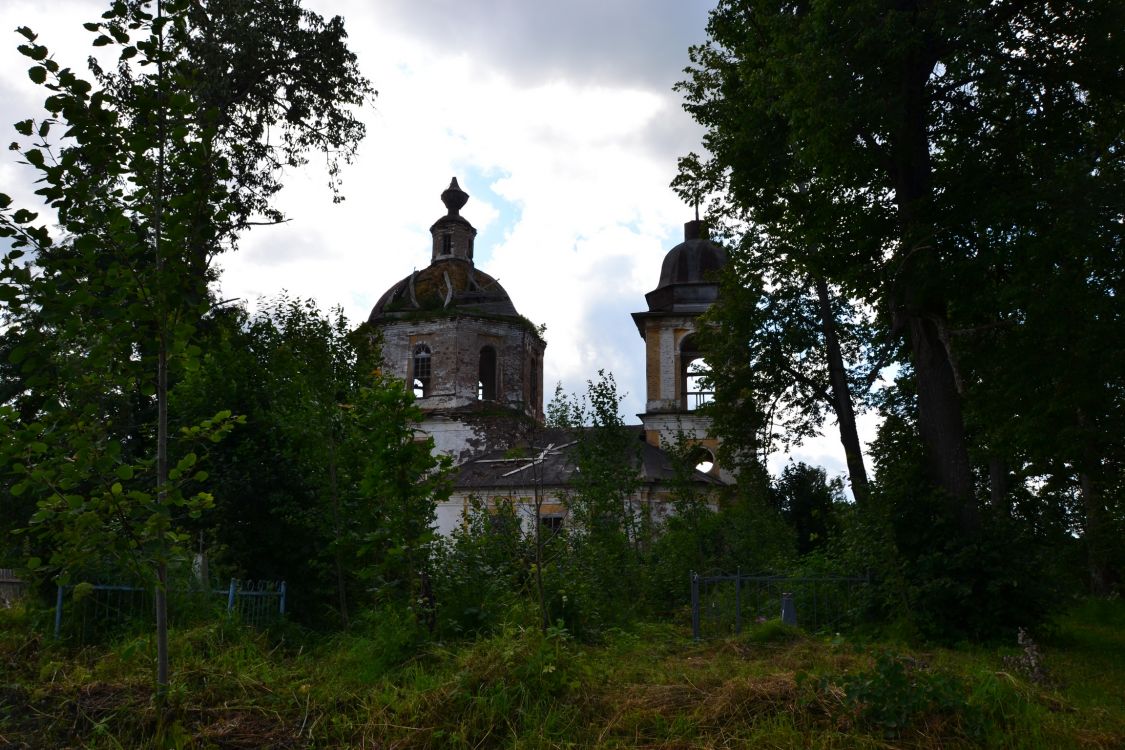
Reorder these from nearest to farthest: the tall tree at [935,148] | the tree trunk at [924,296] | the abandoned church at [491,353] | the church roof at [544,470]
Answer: the tall tree at [935,148] < the tree trunk at [924,296] < the church roof at [544,470] < the abandoned church at [491,353]

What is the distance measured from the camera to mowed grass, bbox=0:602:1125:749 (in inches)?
265

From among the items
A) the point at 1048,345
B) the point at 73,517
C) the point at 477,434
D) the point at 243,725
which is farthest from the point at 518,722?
the point at 477,434

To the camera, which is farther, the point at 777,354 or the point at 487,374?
the point at 487,374

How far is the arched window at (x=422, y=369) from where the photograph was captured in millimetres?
37062

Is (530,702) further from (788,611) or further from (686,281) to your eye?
(686,281)

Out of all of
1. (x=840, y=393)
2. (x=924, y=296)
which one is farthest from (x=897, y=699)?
(x=840, y=393)

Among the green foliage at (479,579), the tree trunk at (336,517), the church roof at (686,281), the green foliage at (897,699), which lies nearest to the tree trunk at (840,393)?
the green foliage at (479,579)

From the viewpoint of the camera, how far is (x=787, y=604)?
519 inches

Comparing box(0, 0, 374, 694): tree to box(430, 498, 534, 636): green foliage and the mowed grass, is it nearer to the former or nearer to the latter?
the mowed grass

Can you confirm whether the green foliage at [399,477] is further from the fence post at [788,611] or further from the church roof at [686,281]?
the church roof at [686,281]

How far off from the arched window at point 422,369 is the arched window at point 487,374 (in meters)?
1.85

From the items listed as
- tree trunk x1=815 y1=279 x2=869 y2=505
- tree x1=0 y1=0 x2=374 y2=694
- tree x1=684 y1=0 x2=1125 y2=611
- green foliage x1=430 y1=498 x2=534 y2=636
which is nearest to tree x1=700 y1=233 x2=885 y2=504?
tree trunk x1=815 y1=279 x2=869 y2=505

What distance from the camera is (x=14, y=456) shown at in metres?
5.78

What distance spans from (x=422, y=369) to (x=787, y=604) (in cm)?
2563
